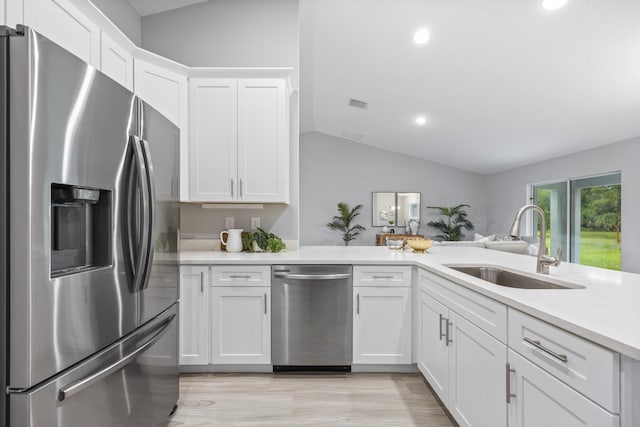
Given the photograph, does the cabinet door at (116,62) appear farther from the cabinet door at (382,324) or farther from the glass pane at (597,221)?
the glass pane at (597,221)

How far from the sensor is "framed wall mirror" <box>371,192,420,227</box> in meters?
8.50

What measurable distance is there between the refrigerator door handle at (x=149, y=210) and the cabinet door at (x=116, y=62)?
1182mm

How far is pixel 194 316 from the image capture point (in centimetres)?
255

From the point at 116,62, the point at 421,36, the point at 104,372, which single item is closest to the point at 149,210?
the point at 104,372

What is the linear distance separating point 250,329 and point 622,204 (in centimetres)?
522

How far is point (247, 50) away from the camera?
3.23m

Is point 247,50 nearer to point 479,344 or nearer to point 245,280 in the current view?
point 245,280

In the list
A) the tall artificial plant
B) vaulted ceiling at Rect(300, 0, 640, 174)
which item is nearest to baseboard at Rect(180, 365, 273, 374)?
vaulted ceiling at Rect(300, 0, 640, 174)

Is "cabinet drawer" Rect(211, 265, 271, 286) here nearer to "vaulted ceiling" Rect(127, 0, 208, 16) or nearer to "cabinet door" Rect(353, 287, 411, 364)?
"cabinet door" Rect(353, 287, 411, 364)

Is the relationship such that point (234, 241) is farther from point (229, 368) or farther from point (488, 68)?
point (488, 68)

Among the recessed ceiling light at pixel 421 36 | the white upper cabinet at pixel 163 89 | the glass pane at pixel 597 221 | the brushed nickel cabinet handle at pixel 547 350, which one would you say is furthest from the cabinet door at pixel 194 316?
the glass pane at pixel 597 221

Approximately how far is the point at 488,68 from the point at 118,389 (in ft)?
14.7

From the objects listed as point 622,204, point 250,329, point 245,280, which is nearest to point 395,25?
point 245,280

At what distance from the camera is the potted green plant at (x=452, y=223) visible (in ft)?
27.5
